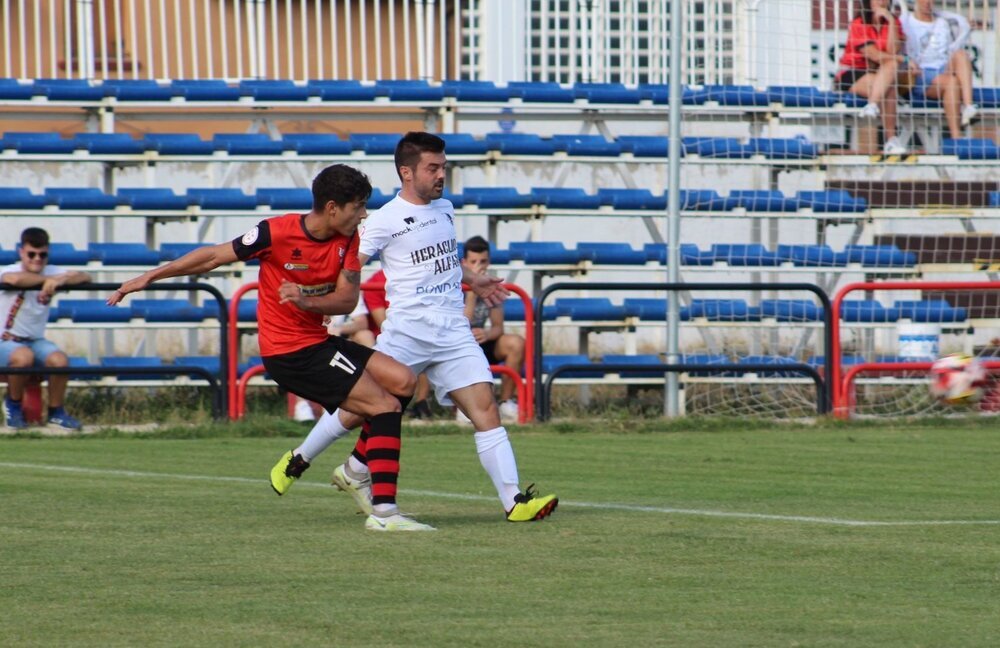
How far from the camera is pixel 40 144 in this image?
1861 cm

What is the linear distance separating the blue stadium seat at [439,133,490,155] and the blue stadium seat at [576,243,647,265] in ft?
5.89

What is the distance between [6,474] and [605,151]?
33.0 feet

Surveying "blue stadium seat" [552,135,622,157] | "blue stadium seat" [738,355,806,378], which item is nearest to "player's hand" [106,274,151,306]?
"blue stadium seat" [738,355,806,378]

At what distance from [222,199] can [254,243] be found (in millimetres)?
10213

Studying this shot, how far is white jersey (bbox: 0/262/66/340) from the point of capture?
46.9 ft

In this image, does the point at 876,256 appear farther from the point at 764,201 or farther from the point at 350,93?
the point at 350,93

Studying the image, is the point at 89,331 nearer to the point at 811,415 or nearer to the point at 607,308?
the point at 607,308

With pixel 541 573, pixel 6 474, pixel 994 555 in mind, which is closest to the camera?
pixel 541 573

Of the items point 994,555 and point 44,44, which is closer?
point 994,555

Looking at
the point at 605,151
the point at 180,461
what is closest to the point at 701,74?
the point at 605,151

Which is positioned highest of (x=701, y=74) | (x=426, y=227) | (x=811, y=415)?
(x=701, y=74)

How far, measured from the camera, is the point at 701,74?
20.3 meters

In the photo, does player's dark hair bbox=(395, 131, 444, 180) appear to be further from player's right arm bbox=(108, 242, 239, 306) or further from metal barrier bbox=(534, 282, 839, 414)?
metal barrier bbox=(534, 282, 839, 414)

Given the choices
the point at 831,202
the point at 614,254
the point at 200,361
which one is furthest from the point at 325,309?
the point at 831,202
